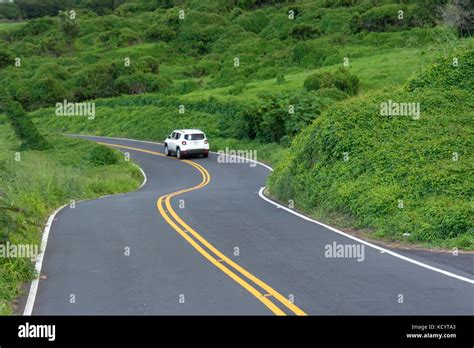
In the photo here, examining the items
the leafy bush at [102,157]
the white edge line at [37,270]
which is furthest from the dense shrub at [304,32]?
the white edge line at [37,270]

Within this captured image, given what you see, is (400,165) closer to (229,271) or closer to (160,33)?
(229,271)

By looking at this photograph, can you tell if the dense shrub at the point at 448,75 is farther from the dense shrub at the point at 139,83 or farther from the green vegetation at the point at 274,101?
the dense shrub at the point at 139,83

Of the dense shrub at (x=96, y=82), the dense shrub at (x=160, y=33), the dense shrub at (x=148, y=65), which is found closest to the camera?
the dense shrub at (x=96, y=82)

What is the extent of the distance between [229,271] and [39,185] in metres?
13.7

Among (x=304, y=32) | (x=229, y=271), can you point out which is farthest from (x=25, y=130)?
(x=304, y=32)

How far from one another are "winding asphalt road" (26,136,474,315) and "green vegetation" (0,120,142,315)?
1.75 ft

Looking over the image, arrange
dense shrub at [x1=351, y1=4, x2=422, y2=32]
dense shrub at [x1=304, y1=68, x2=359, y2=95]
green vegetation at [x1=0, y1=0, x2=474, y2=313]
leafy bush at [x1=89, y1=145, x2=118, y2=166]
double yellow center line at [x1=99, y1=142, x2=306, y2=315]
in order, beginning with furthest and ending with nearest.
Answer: dense shrub at [x1=351, y1=4, x2=422, y2=32] → dense shrub at [x1=304, y1=68, x2=359, y2=95] → leafy bush at [x1=89, y1=145, x2=118, y2=166] → green vegetation at [x1=0, y1=0, x2=474, y2=313] → double yellow center line at [x1=99, y1=142, x2=306, y2=315]

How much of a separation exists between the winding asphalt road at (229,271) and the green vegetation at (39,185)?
0.53 meters

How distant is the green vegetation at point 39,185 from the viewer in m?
12.0

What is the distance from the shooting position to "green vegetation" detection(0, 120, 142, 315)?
12.0 meters

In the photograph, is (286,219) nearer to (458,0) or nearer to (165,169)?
(165,169)

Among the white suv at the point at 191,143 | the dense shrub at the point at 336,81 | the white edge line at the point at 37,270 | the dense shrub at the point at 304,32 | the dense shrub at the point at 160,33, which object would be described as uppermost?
the dense shrub at the point at 160,33

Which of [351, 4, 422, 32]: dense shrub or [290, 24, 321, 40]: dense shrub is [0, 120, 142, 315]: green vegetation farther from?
[290, 24, 321, 40]: dense shrub

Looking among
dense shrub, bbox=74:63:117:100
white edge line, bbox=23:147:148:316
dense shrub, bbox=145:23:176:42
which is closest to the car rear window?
white edge line, bbox=23:147:148:316
